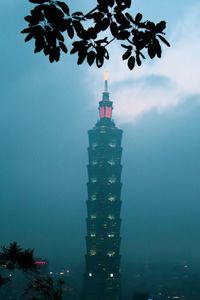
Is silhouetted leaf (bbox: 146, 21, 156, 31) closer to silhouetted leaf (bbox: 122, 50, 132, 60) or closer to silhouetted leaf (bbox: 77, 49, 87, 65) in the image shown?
silhouetted leaf (bbox: 122, 50, 132, 60)

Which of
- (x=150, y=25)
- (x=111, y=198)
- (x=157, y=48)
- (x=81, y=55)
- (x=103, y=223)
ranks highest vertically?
(x=111, y=198)

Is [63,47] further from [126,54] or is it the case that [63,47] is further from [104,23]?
[126,54]

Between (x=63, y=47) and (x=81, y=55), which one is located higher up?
(x=63, y=47)

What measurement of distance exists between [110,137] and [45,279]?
13919 centimetres

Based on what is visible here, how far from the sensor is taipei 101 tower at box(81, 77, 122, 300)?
467ft

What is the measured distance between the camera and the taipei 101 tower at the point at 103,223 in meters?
142

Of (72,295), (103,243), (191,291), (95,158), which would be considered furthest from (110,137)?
(191,291)

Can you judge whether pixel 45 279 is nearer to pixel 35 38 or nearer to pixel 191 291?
pixel 35 38

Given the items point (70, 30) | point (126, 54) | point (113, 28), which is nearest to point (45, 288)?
point (126, 54)

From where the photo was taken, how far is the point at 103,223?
14250 centimetres

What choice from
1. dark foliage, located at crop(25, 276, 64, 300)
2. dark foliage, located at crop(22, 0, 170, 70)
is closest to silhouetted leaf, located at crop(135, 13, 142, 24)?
dark foliage, located at crop(22, 0, 170, 70)

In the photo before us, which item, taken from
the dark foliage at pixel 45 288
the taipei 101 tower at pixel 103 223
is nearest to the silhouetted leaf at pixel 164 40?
the dark foliage at pixel 45 288

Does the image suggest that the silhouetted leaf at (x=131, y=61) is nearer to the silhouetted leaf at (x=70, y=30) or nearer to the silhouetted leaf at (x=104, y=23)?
the silhouetted leaf at (x=104, y=23)

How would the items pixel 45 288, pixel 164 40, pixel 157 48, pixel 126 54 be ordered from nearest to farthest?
pixel 164 40 < pixel 157 48 < pixel 126 54 < pixel 45 288
